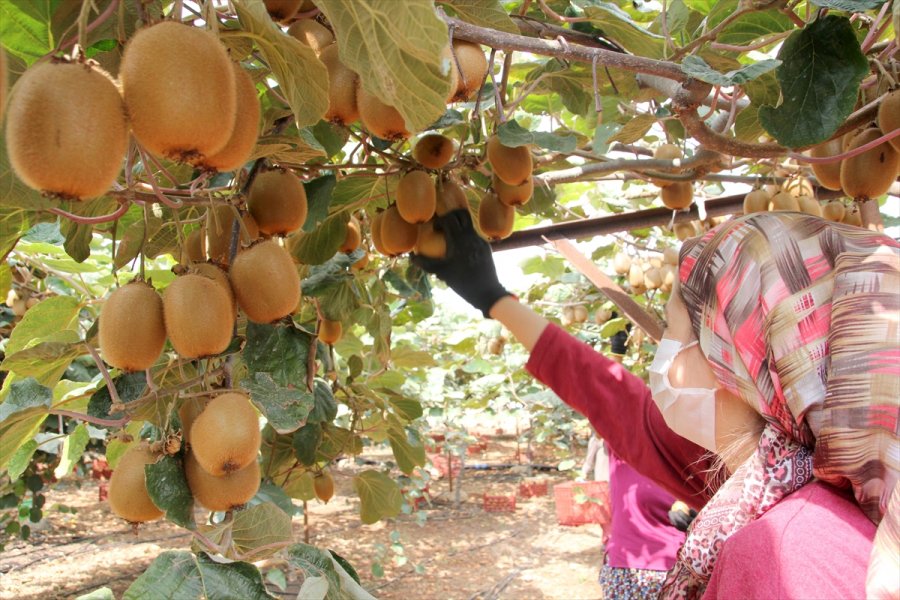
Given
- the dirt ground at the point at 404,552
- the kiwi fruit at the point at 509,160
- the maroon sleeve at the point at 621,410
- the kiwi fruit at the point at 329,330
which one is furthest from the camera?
the dirt ground at the point at 404,552

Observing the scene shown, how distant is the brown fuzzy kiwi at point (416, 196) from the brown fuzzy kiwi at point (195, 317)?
2.29ft

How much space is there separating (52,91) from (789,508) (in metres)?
1.11

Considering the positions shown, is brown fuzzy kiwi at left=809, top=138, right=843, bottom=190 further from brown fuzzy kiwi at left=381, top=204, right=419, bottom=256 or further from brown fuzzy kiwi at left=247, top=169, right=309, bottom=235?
brown fuzzy kiwi at left=247, top=169, right=309, bottom=235

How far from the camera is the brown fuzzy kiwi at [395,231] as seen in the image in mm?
1724

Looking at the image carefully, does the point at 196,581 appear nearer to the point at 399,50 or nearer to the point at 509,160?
the point at 399,50

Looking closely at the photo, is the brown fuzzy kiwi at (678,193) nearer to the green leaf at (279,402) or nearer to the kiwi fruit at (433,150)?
the kiwi fruit at (433,150)

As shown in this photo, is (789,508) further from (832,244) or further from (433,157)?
(433,157)

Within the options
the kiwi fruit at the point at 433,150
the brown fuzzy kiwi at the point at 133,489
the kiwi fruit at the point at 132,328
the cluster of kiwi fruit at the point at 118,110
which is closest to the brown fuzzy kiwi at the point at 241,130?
the cluster of kiwi fruit at the point at 118,110

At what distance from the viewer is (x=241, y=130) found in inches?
31.8

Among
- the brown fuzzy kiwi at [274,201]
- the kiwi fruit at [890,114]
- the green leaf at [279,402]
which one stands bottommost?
the green leaf at [279,402]

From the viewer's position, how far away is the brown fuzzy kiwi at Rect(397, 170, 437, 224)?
1622 mm

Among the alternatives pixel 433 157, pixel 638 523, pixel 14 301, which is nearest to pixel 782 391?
pixel 433 157

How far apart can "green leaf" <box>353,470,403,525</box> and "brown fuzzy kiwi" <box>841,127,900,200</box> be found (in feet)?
5.73

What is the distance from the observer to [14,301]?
338 cm
